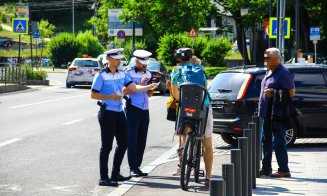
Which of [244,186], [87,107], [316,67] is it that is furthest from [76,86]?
[244,186]

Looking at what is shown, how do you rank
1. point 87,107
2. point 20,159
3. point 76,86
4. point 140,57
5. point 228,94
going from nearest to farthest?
point 140,57
point 20,159
point 228,94
point 87,107
point 76,86

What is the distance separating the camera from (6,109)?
25578mm

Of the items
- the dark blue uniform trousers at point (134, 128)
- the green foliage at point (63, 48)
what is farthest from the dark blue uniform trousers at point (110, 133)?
the green foliage at point (63, 48)

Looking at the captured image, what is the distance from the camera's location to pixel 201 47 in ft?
211

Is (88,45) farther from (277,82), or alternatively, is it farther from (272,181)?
(272,181)

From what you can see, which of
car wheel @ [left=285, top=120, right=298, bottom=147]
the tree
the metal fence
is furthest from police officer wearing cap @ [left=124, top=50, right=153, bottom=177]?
the tree

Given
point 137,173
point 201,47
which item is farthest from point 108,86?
point 201,47

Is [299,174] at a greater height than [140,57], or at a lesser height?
lesser

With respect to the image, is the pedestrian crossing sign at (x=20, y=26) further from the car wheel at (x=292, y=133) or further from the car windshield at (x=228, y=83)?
the car wheel at (x=292, y=133)

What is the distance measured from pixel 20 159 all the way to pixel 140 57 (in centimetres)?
301

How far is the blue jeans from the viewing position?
11688 millimetres

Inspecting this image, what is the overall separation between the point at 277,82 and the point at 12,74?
29357 millimetres

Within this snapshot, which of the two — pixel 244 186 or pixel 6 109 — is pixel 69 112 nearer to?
pixel 6 109

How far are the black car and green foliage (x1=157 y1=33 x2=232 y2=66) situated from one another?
4755 cm
